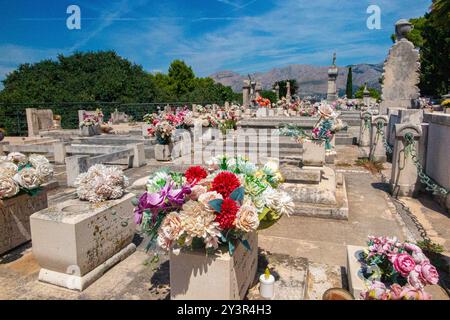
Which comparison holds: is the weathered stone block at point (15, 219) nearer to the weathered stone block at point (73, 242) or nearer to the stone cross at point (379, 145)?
the weathered stone block at point (73, 242)

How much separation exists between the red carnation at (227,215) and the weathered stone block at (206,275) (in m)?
0.26

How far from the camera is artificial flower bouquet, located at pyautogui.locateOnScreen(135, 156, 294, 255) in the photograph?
2.03 meters

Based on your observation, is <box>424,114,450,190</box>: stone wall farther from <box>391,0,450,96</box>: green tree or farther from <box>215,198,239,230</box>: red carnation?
<box>391,0,450,96</box>: green tree

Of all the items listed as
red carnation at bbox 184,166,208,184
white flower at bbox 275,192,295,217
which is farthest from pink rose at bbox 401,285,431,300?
red carnation at bbox 184,166,208,184

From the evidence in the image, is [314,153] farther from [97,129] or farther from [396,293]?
[97,129]

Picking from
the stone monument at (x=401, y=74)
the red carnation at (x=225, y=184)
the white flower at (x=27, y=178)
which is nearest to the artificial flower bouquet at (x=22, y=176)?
the white flower at (x=27, y=178)

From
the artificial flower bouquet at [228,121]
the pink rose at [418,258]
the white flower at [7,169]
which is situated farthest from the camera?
the artificial flower bouquet at [228,121]

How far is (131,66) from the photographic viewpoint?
1741 inches

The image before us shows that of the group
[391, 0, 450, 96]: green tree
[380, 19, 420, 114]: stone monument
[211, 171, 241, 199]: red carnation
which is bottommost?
[211, 171, 241, 199]: red carnation

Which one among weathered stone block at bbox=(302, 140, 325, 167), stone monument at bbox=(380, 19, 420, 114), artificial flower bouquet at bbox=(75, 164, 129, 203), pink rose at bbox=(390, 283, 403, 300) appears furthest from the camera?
stone monument at bbox=(380, 19, 420, 114)

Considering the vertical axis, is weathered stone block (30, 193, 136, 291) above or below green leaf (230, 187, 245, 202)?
below

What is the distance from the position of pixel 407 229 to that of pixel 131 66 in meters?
45.2

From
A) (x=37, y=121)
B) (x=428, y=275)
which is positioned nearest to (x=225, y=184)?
(x=428, y=275)

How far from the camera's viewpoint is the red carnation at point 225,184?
222 cm
